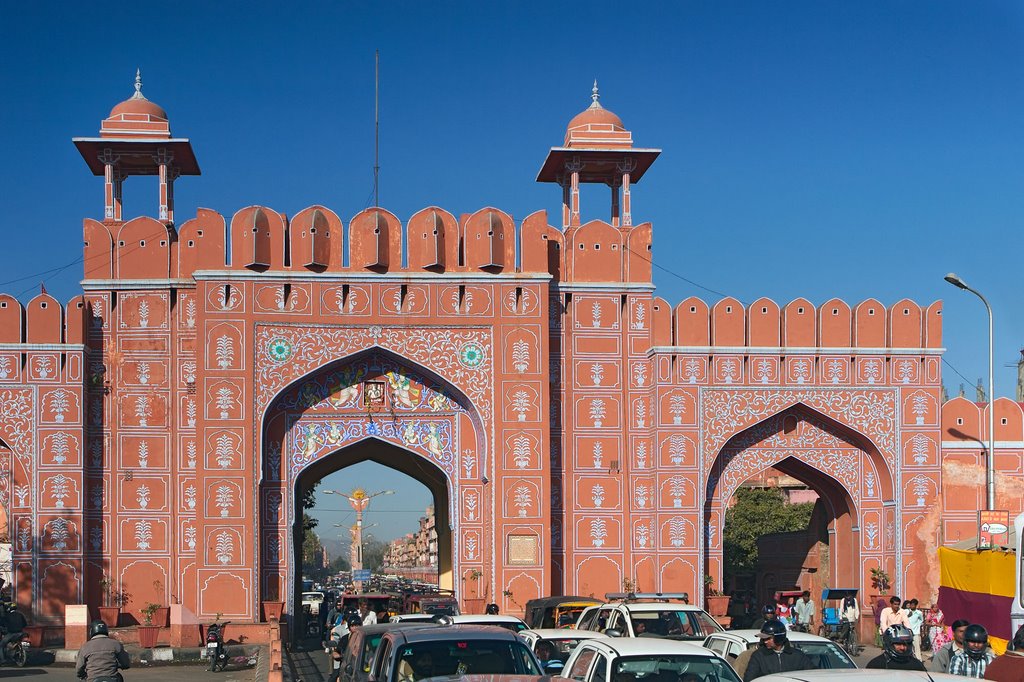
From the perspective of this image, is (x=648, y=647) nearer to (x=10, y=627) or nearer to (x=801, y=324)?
(x=10, y=627)

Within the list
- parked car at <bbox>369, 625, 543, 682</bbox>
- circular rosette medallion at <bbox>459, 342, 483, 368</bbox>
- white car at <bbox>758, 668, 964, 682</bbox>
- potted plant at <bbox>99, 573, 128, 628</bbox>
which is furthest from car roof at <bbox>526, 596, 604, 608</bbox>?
white car at <bbox>758, 668, 964, 682</bbox>

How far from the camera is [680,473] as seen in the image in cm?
2606

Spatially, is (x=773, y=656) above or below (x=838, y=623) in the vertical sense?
above

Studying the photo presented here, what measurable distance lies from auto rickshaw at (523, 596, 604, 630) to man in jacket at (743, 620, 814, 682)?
373 inches

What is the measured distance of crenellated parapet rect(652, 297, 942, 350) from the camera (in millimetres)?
26594

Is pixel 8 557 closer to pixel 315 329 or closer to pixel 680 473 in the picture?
pixel 315 329

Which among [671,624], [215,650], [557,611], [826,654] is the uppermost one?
[826,654]

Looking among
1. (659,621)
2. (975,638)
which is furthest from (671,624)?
(975,638)

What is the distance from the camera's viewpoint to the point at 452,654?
32.4ft

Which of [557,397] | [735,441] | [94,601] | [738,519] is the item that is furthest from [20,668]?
[738,519]

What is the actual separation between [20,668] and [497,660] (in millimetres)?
14017

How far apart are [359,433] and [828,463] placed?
29.4 feet

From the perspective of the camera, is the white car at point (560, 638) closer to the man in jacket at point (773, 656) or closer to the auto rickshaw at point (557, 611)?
the man in jacket at point (773, 656)

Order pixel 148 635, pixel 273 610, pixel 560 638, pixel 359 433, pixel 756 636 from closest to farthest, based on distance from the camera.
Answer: pixel 756 636
pixel 560 638
pixel 148 635
pixel 273 610
pixel 359 433
